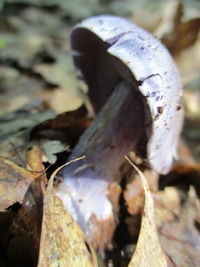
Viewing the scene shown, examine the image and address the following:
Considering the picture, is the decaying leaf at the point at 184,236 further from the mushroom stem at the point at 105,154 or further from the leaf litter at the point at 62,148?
the mushroom stem at the point at 105,154

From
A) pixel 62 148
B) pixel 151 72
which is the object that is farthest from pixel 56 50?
pixel 151 72

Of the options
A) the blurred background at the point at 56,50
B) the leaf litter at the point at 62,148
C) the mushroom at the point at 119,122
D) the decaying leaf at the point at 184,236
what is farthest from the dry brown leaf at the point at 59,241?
the blurred background at the point at 56,50

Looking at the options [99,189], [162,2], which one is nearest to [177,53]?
[162,2]

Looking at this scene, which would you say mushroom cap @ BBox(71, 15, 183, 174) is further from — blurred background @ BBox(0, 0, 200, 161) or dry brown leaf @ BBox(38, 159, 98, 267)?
blurred background @ BBox(0, 0, 200, 161)

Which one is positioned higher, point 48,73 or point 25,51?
point 25,51

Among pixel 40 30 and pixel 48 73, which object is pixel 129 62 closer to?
pixel 48 73

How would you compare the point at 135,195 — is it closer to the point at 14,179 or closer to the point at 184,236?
the point at 184,236

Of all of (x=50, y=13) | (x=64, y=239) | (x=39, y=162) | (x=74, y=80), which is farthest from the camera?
(x=50, y=13)

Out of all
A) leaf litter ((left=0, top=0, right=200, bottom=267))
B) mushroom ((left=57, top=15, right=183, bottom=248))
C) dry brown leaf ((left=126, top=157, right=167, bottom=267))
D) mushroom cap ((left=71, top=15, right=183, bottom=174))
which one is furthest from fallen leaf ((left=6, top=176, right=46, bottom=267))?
mushroom cap ((left=71, top=15, right=183, bottom=174))
